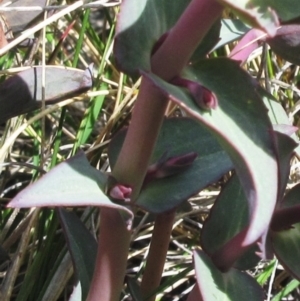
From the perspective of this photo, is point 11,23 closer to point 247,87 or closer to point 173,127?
point 173,127

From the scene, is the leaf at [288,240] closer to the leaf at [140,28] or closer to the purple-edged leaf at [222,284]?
the purple-edged leaf at [222,284]

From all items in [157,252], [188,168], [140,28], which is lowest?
[157,252]

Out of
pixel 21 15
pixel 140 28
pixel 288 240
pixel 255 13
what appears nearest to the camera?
pixel 255 13

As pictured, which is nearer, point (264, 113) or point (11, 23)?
point (264, 113)

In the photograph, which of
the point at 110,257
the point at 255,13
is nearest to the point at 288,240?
the point at 110,257

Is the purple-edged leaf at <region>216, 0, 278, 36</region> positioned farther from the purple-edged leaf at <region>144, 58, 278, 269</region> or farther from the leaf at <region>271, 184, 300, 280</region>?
the leaf at <region>271, 184, 300, 280</region>

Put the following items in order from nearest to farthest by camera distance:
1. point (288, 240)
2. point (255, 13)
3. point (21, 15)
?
1. point (255, 13)
2. point (288, 240)
3. point (21, 15)

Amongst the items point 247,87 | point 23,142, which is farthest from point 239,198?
point 23,142

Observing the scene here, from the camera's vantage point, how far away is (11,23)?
0.74 metres

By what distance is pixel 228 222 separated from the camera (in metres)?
0.58

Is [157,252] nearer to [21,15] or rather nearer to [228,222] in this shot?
[228,222]

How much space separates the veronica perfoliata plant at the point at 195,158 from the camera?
1.32 feet

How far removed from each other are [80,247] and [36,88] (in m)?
0.19

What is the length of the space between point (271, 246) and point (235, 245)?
51mm
